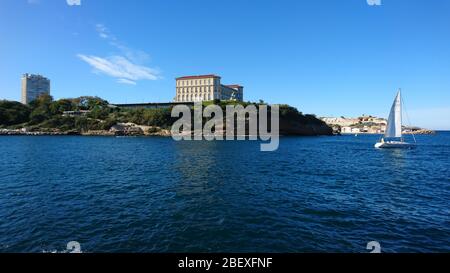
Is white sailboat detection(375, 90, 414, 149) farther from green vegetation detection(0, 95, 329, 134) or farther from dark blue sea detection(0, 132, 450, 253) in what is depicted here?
green vegetation detection(0, 95, 329, 134)

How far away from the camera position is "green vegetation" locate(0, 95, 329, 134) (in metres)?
156

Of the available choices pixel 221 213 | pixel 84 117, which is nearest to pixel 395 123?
pixel 221 213

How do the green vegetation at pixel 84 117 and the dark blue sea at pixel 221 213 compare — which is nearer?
the dark blue sea at pixel 221 213

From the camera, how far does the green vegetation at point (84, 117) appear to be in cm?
15650

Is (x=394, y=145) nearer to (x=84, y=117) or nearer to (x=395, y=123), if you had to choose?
(x=395, y=123)

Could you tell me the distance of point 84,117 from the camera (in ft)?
547

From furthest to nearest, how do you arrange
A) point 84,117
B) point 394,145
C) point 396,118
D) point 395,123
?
point 84,117, point 394,145, point 395,123, point 396,118

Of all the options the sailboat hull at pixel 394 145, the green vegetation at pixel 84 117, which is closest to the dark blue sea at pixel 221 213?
the sailboat hull at pixel 394 145

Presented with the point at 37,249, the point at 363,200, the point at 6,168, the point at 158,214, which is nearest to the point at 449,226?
the point at 363,200

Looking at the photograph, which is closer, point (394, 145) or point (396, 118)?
point (396, 118)

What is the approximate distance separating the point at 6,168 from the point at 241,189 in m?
35.3

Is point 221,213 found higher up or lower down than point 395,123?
lower down

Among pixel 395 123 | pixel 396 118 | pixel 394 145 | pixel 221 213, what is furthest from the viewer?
pixel 394 145

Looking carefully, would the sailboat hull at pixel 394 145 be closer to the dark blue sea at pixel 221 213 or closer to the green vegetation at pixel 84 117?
the dark blue sea at pixel 221 213
